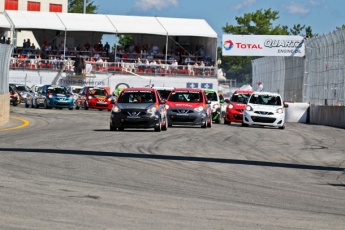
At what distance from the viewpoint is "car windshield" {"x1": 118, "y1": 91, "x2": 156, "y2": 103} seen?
26.8 meters

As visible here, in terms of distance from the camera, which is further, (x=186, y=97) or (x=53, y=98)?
(x=53, y=98)

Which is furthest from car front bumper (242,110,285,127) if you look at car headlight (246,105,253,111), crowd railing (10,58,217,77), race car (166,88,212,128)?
crowd railing (10,58,217,77)

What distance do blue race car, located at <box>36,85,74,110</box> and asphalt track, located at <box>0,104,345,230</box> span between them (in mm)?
23882

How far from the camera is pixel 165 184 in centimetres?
1205

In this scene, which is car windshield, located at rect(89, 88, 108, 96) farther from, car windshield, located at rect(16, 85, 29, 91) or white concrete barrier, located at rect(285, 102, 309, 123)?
white concrete barrier, located at rect(285, 102, 309, 123)

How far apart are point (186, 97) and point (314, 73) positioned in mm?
13444

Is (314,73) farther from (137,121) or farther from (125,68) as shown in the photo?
(137,121)

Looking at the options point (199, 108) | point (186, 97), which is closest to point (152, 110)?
point (199, 108)

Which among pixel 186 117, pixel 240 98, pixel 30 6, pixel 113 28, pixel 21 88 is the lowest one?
pixel 186 117

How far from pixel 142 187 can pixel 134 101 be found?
50.1 feet

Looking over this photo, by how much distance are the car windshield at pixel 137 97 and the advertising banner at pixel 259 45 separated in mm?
20868

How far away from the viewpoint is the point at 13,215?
8.60m

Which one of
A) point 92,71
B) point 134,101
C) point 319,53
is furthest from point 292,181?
point 92,71

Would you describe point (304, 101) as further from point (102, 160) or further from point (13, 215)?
point (13, 215)
